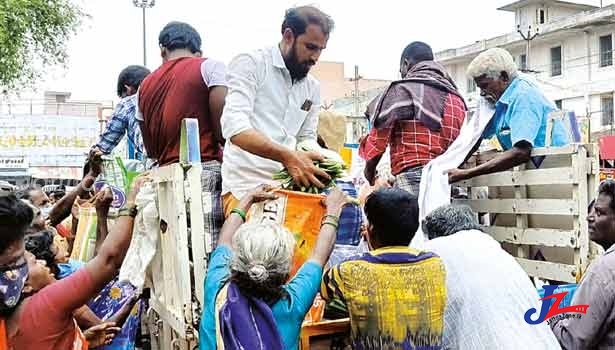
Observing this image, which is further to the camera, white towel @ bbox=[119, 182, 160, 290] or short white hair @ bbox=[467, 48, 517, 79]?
short white hair @ bbox=[467, 48, 517, 79]

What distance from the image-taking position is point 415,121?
13.4 feet

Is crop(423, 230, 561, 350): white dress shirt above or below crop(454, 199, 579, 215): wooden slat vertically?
below

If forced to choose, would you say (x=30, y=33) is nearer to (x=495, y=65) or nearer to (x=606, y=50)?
(x=495, y=65)

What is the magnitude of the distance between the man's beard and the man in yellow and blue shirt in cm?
78

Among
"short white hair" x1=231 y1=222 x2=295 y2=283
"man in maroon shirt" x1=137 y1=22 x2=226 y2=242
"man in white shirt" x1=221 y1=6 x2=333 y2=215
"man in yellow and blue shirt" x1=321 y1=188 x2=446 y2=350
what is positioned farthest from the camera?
"man in maroon shirt" x1=137 y1=22 x2=226 y2=242

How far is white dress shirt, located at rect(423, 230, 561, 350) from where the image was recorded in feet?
9.69

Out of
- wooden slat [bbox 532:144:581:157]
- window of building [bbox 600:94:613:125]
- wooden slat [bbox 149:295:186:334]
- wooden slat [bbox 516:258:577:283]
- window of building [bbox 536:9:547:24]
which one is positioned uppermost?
window of building [bbox 536:9:547:24]

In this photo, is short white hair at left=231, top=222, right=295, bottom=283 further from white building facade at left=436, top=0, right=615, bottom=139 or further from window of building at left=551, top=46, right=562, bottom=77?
window of building at left=551, top=46, right=562, bottom=77

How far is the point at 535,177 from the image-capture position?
380 centimetres

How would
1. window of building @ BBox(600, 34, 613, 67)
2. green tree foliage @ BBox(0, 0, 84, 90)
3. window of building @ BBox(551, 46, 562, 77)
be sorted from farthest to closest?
window of building @ BBox(551, 46, 562, 77) → window of building @ BBox(600, 34, 613, 67) → green tree foliage @ BBox(0, 0, 84, 90)

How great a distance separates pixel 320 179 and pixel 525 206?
1.69 m

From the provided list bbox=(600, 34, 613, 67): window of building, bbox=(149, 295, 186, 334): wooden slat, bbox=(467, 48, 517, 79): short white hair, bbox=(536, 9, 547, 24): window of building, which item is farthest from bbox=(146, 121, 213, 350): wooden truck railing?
bbox=(536, 9, 547, 24): window of building

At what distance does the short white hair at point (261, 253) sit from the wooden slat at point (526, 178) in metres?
1.96

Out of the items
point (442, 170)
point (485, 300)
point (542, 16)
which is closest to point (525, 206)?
point (442, 170)
